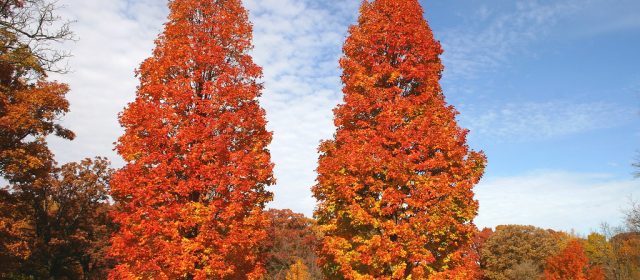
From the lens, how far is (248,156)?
1359 cm

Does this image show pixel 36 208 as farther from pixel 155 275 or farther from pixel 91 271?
pixel 155 275

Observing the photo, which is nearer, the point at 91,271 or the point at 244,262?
the point at 244,262

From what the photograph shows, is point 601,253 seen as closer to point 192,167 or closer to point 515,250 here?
point 515,250

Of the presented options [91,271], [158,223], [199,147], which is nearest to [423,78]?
[199,147]

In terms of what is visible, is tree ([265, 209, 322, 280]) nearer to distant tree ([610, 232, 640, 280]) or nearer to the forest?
the forest

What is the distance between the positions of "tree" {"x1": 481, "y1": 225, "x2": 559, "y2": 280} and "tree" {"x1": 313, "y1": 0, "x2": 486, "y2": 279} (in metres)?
47.2

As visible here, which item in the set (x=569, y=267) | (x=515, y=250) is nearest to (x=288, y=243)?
(x=515, y=250)

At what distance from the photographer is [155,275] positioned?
12.5m

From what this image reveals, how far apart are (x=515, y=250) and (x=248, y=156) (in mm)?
53865

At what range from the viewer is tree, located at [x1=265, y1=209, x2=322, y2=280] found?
179 ft

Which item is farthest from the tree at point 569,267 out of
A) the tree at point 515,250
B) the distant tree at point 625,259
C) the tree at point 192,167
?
the tree at point 192,167

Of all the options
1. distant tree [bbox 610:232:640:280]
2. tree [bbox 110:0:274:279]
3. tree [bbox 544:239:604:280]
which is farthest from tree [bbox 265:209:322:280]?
distant tree [bbox 610:232:640:280]

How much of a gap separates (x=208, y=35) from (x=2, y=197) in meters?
12.2

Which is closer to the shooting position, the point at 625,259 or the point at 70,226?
the point at 70,226
